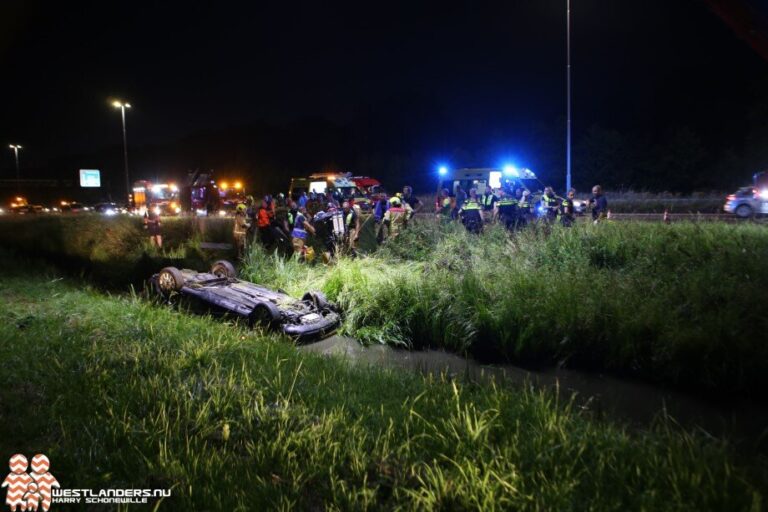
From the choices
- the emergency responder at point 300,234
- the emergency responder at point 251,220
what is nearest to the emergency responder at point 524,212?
the emergency responder at point 300,234

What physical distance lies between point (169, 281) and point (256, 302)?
2453 mm

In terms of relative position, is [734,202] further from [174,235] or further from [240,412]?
[240,412]

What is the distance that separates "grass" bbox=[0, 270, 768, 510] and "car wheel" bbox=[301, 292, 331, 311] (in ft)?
7.69

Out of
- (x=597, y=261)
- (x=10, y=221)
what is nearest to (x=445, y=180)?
(x=597, y=261)

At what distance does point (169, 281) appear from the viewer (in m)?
10.4

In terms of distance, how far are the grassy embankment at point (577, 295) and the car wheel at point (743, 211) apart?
13.7 meters

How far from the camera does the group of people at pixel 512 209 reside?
43.8 feet

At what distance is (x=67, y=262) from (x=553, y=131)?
46.2 meters

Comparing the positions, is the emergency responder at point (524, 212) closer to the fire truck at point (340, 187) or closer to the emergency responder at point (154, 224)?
the fire truck at point (340, 187)

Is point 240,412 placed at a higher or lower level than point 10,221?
lower

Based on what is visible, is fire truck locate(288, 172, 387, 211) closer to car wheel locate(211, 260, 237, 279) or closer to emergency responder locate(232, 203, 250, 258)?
emergency responder locate(232, 203, 250, 258)

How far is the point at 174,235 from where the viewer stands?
19344 mm

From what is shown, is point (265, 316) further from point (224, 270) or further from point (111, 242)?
point (111, 242)

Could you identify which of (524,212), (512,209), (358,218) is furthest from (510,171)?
(358,218)
